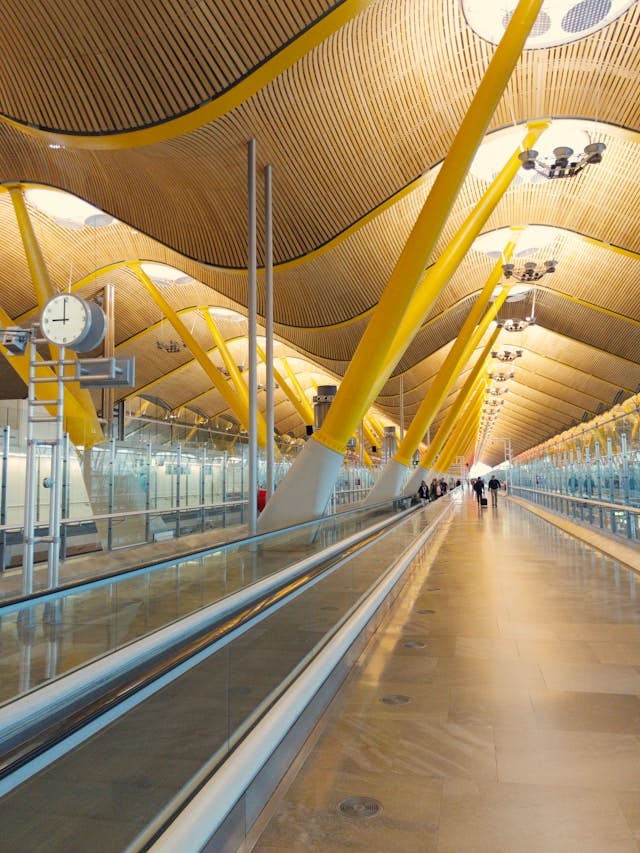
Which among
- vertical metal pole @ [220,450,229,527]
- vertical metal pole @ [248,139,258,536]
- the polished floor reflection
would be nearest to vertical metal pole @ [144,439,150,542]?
vertical metal pole @ [248,139,258,536]

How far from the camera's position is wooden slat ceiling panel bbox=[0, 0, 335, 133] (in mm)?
10266

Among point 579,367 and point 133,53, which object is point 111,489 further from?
point 579,367

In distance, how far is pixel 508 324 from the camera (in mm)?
31453

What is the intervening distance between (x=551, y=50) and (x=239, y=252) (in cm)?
818

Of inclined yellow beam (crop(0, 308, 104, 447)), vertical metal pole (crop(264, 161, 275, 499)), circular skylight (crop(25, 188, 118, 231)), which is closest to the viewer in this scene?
vertical metal pole (crop(264, 161, 275, 499))

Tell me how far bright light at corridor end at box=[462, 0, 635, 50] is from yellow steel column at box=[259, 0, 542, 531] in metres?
3.72

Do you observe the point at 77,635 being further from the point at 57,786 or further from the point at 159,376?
the point at 159,376

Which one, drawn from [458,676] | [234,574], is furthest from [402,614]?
[234,574]

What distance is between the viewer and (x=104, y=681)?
1982 mm

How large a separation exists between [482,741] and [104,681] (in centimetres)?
249

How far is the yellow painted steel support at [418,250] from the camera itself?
10742mm

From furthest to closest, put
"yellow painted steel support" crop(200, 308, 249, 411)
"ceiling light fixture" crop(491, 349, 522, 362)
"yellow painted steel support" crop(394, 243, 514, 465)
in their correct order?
1. "ceiling light fixture" crop(491, 349, 522, 362)
2. "yellow painted steel support" crop(200, 308, 249, 411)
3. "yellow painted steel support" crop(394, 243, 514, 465)

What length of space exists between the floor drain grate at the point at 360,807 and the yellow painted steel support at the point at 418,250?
27.2 feet

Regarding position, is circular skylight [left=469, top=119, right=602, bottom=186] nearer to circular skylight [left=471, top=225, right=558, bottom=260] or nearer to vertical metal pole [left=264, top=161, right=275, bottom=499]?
circular skylight [left=471, top=225, right=558, bottom=260]
